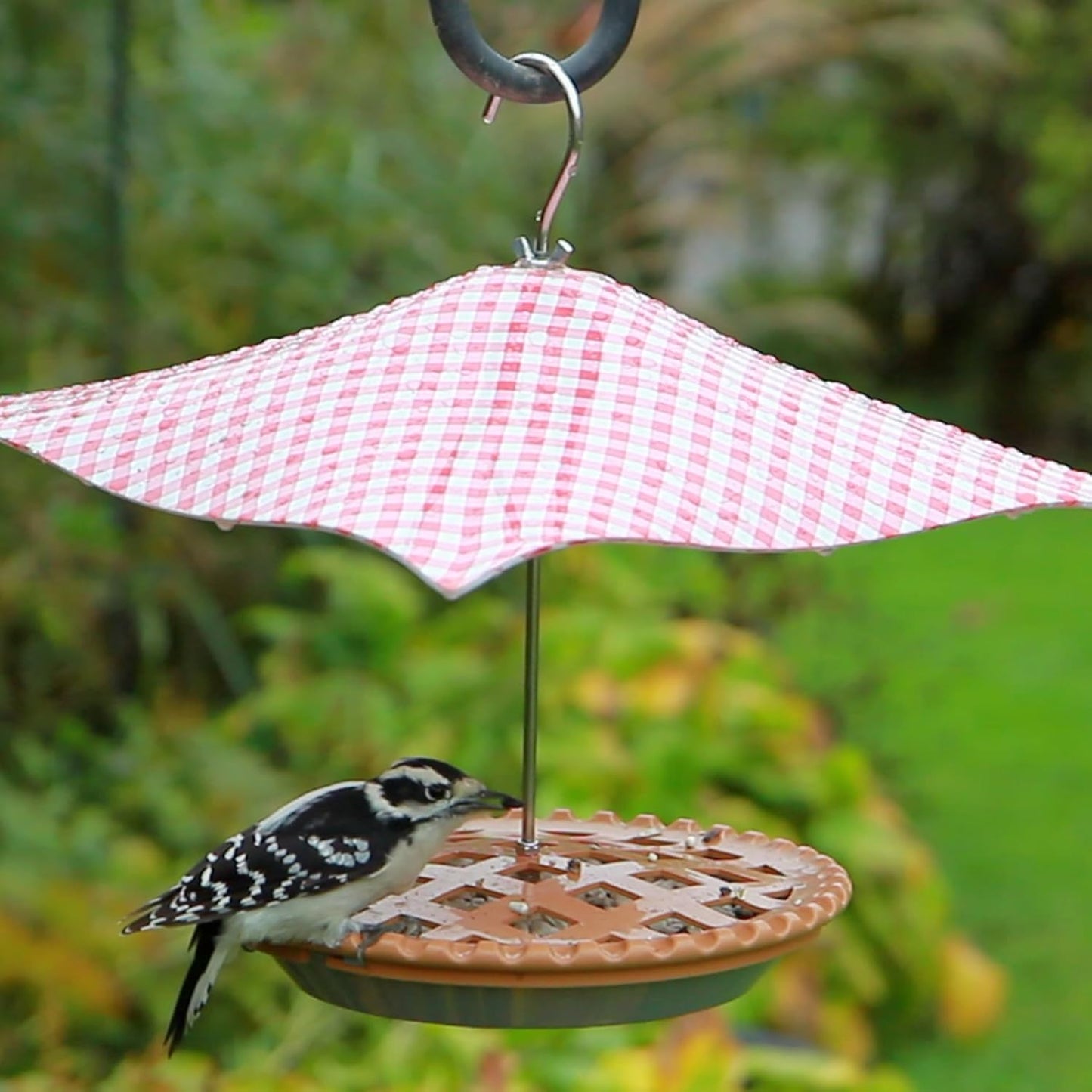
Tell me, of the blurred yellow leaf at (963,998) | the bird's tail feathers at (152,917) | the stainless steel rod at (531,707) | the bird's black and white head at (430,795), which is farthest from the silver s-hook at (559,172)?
the blurred yellow leaf at (963,998)

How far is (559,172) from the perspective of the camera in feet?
6.66

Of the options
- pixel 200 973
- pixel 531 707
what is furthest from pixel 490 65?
pixel 200 973

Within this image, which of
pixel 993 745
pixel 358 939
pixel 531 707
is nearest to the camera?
pixel 358 939

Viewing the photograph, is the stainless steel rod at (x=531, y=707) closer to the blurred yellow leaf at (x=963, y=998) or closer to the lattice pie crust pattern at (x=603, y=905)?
the lattice pie crust pattern at (x=603, y=905)

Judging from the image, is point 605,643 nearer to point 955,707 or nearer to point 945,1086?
point 945,1086

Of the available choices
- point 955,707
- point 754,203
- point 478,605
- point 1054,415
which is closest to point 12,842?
point 478,605

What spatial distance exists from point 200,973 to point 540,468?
3.18ft

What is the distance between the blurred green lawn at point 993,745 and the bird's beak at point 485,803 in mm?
3425

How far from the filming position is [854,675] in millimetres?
6586

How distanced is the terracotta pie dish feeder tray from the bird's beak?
11 centimetres

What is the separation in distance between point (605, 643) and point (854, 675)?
1651 millimetres

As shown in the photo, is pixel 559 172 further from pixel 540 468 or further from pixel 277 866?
pixel 277 866

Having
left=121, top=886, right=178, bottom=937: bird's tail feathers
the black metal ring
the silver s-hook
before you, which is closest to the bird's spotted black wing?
left=121, top=886, right=178, bottom=937: bird's tail feathers

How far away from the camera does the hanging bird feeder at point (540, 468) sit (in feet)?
5.20
